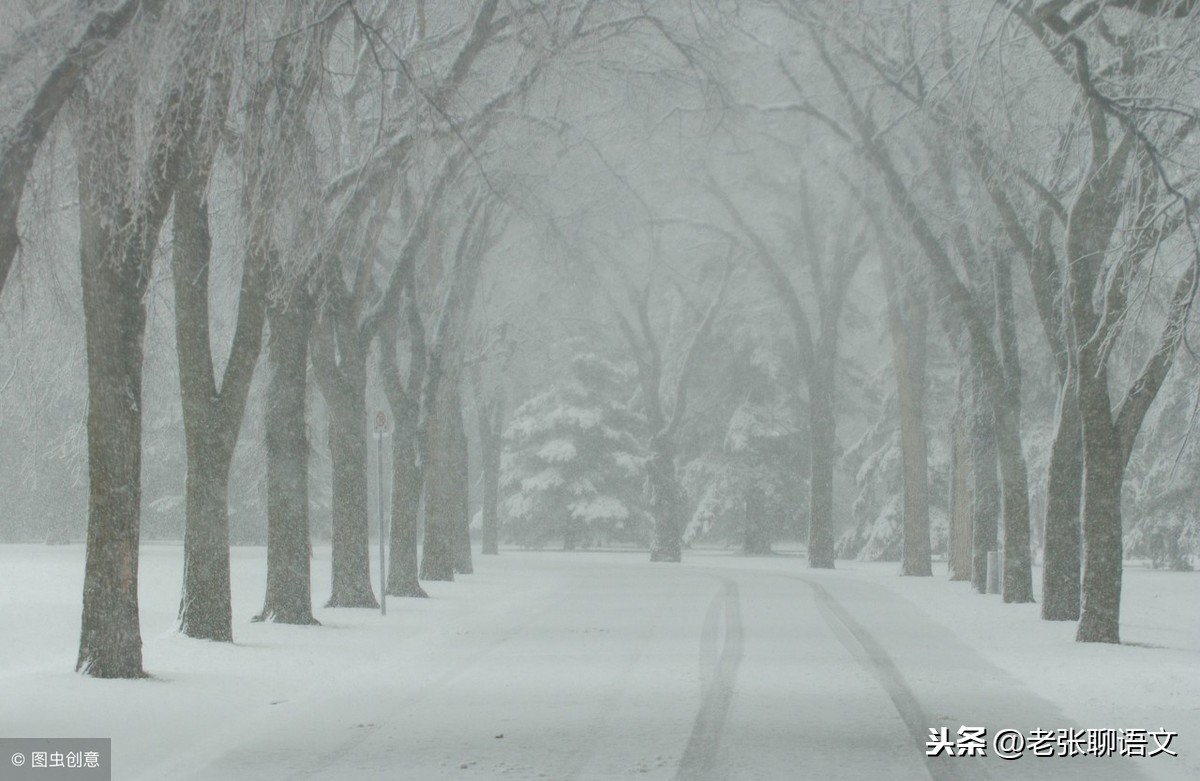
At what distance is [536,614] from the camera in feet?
69.8

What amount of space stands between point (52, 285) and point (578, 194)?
1675 cm

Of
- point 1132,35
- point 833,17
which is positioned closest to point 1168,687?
point 1132,35

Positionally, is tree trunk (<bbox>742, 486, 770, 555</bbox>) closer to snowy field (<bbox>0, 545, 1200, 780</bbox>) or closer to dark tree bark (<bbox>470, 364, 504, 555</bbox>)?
dark tree bark (<bbox>470, 364, 504, 555</bbox>)

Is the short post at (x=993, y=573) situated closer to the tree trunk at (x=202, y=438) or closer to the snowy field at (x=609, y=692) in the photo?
the snowy field at (x=609, y=692)

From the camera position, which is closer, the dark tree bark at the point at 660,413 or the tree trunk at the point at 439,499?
the tree trunk at the point at 439,499

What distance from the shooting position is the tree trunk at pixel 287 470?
18.2 meters

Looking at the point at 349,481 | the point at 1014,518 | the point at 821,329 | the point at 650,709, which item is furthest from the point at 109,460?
the point at 821,329

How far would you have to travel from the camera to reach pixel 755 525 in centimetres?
5775

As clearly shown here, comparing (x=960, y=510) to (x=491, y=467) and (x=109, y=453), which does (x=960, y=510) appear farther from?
(x=109, y=453)

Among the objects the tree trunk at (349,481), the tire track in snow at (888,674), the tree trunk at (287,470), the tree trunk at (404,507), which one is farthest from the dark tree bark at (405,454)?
the tire track in snow at (888,674)

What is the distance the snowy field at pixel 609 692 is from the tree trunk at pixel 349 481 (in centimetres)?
99

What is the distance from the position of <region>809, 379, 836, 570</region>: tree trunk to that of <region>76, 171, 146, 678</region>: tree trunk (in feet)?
102

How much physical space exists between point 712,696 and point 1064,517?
9.22 meters

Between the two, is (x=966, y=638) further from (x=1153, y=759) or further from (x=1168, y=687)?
(x=1153, y=759)
